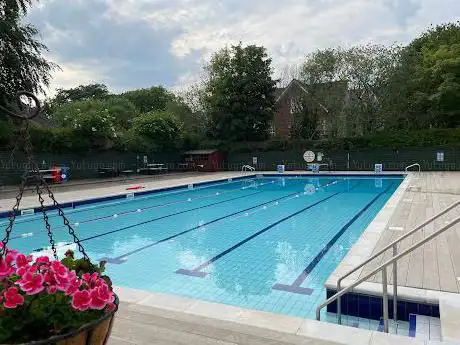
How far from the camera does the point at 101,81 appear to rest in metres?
43.2

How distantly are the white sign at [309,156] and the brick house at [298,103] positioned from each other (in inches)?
102

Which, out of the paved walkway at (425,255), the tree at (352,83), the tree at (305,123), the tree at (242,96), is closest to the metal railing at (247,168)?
the tree at (242,96)

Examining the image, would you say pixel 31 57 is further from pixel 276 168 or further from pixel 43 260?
pixel 43 260

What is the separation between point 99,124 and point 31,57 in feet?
13.5

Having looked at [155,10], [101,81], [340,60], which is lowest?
[155,10]

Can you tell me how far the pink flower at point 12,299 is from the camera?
A: 142cm

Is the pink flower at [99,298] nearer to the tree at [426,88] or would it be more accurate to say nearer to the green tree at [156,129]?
the green tree at [156,129]

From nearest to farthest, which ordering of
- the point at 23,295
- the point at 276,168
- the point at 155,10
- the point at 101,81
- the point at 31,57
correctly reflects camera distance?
the point at 23,295 < the point at 155,10 < the point at 31,57 < the point at 276,168 < the point at 101,81

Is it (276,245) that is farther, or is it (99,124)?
(99,124)

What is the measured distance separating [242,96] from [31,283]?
23687 millimetres

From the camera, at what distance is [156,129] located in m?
21.9

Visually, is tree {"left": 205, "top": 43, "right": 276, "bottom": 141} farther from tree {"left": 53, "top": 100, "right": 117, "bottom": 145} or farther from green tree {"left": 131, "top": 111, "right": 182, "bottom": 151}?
tree {"left": 53, "top": 100, "right": 117, "bottom": 145}

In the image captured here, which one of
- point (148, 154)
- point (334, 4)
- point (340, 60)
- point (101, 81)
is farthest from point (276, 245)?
point (101, 81)

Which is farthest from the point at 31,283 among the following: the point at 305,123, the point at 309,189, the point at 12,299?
the point at 305,123
